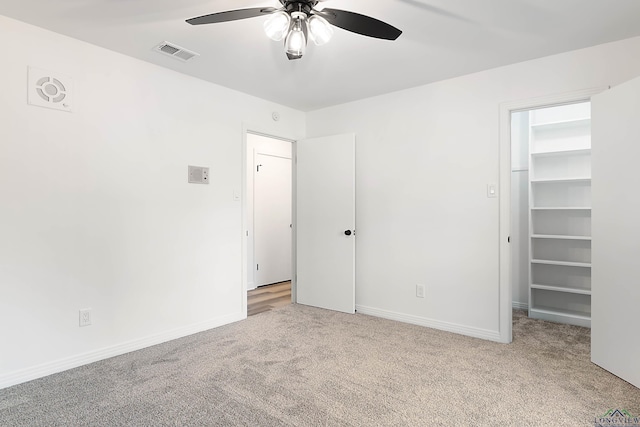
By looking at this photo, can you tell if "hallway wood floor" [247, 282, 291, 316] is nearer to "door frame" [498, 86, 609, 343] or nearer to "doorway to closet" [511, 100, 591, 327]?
"door frame" [498, 86, 609, 343]

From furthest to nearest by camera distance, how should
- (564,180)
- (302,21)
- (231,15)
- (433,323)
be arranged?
(564,180) < (433,323) < (302,21) < (231,15)

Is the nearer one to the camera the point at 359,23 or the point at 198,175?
the point at 359,23

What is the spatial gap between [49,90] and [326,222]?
274 cm

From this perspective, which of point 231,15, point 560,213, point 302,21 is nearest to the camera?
point 231,15

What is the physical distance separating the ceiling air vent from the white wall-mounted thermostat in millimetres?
939

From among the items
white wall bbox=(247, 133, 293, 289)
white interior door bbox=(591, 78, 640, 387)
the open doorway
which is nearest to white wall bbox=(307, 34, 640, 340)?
white interior door bbox=(591, 78, 640, 387)

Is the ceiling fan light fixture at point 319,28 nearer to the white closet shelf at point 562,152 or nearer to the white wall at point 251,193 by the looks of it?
A: the white closet shelf at point 562,152

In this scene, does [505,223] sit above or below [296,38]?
below

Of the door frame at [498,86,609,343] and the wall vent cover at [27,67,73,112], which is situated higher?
the wall vent cover at [27,67,73,112]

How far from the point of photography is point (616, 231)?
7.81ft

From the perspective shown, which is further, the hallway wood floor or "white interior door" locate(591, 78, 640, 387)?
the hallway wood floor

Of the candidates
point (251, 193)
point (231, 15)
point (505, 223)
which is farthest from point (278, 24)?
point (251, 193)

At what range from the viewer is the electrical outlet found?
2562 mm

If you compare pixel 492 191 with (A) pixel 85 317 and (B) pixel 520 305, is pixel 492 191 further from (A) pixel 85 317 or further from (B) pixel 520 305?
(A) pixel 85 317
